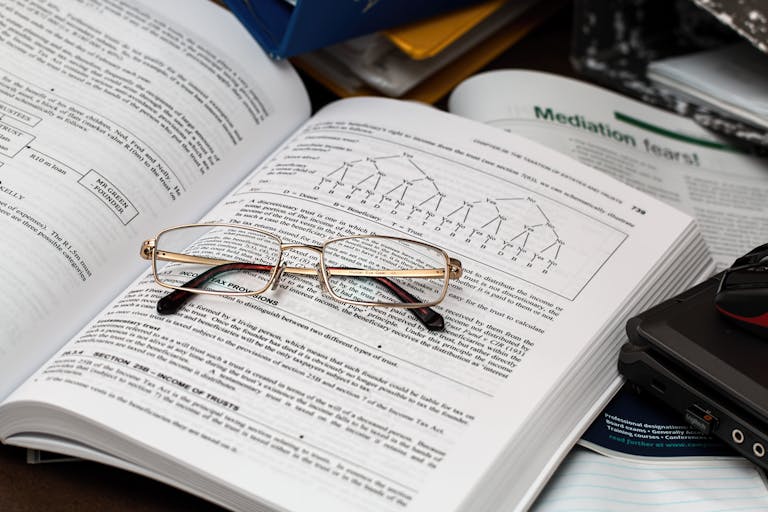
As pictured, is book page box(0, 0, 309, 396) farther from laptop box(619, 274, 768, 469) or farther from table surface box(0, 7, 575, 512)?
laptop box(619, 274, 768, 469)

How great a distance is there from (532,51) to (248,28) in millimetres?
371

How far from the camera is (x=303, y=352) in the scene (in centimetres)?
54

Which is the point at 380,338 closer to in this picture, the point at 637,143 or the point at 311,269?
the point at 311,269

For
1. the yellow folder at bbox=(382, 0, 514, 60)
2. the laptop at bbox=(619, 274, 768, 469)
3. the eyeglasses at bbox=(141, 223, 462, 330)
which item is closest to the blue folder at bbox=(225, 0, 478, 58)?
the yellow folder at bbox=(382, 0, 514, 60)

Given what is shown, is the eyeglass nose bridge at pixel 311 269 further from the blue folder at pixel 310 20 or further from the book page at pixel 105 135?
the blue folder at pixel 310 20

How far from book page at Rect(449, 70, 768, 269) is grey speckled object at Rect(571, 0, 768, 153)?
0.07 feet

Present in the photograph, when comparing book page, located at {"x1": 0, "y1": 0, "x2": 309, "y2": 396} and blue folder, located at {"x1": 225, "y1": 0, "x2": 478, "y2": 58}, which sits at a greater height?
blue folder, located at {"x1": 225, "y1": 0, "x2": 478, "y2": 58}

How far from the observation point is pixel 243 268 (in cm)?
60

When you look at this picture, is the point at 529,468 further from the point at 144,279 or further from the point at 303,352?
the point at 144,279

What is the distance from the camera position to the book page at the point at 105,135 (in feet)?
1.94

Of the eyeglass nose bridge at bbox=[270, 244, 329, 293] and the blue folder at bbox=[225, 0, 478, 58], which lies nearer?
the eyeglass nose bridge at bbox=[270, 244, 329, 293]

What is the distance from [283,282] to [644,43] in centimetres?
58

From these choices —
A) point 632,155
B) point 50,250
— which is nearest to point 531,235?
point 632,155

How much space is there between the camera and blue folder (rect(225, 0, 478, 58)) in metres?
0.75
